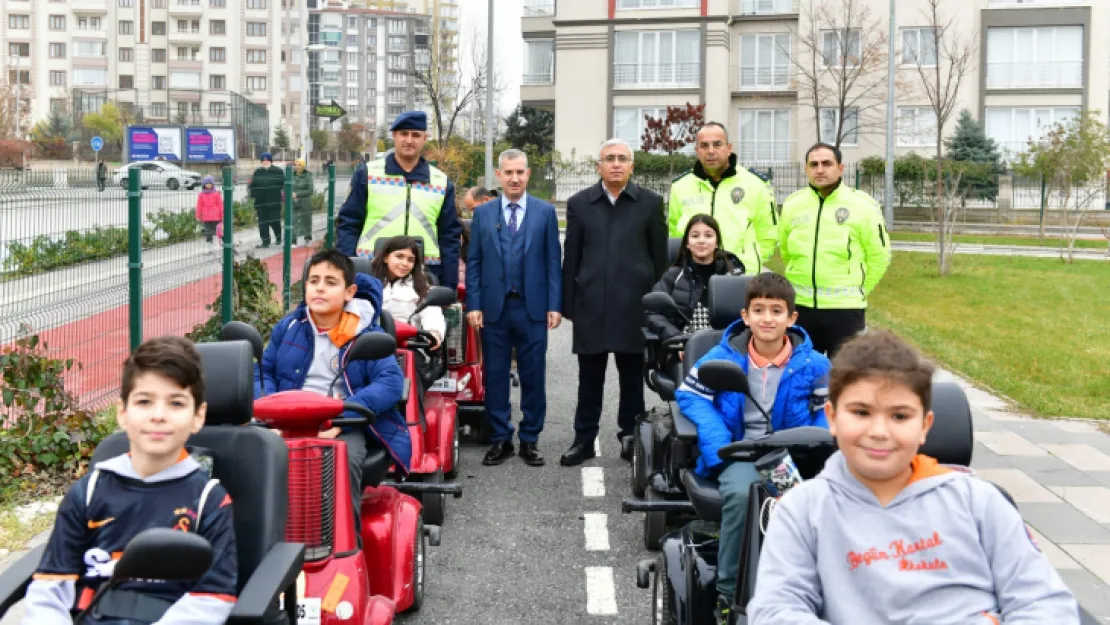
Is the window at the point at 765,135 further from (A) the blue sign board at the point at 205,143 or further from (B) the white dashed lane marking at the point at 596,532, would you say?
(B) the white dashed lane marking at the point at 596,532

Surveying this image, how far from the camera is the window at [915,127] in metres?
51.3

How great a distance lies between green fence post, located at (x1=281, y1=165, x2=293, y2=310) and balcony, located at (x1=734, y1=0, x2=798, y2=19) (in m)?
41.9

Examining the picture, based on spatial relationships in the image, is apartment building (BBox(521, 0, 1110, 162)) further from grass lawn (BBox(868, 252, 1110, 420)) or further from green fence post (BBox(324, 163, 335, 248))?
green fence post (BBox(324, 163, 335, 248))

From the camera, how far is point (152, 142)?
155 ft

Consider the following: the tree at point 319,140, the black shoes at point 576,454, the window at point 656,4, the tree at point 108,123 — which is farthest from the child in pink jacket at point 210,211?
the tree at point 319,140

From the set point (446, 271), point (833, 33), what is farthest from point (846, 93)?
point (446, 271)

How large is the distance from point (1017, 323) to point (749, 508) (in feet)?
45.6

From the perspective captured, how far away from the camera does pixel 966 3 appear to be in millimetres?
50438

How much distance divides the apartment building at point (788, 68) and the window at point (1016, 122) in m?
0.05

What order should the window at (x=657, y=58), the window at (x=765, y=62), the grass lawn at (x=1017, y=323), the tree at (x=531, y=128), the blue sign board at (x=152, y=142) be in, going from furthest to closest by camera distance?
1. the tree at (x=531, y=128)
2. the window at (x=657, y=58)
3. the window at (x=765, y=62)
4. the blue sign board at (x=152, y=142)
5. the grass lawn at (x=1017, y=323)

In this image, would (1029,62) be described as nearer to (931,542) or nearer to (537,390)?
(537,390)

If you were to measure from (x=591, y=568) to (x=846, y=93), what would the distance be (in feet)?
149

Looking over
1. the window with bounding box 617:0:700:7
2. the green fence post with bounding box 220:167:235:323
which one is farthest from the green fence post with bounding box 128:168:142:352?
the window with bounding box 617:0:700:7

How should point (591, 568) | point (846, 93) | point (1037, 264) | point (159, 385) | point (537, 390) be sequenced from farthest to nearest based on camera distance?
1. point (846, 93)
2. point (1037, 264)
3. point (537, 390)
4. point (591, 568)
5. point (159, 385)
